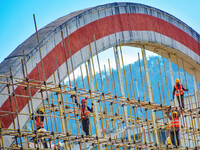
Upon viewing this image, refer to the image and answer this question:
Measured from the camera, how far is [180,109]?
23.4 meters

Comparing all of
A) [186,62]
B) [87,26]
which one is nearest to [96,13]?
[87,26]

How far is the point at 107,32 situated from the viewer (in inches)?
792

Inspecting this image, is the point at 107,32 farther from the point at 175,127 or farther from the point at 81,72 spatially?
the point at 175,127

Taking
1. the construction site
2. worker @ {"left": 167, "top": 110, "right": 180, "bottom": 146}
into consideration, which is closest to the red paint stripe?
the construction site

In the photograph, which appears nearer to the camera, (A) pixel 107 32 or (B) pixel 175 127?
(A) pixel 107 32

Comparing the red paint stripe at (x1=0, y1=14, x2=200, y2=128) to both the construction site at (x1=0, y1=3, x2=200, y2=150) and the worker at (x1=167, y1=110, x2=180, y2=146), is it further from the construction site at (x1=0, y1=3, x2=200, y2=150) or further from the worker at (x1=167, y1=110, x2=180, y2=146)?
the worker at (x1=167, y1=110, x2=180, y2=146)

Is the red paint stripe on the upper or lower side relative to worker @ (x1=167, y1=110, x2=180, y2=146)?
upper

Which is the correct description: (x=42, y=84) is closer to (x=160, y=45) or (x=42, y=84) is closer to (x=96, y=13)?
(x=96, y=13)

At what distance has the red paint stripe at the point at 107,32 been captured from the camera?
1681 cm

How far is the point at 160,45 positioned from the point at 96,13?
5.25m

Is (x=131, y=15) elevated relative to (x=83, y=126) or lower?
elevated

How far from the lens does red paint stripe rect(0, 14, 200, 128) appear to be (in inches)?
662

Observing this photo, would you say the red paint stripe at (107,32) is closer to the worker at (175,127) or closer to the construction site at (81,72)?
the construction site at (81,72)

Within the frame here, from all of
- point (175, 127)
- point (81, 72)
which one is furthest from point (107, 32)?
point (175, 127)
